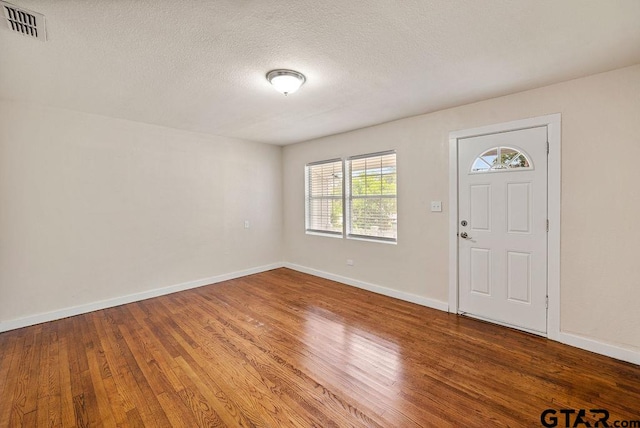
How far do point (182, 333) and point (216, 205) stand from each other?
2.27 m

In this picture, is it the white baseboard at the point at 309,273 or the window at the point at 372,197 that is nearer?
the white baseboard at the point at 309,273

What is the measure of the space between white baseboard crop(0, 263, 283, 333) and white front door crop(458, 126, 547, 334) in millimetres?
3642

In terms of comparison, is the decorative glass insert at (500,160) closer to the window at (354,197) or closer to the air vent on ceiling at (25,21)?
the window at (354,197)

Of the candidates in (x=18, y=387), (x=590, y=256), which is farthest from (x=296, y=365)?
(x=590, y=256)

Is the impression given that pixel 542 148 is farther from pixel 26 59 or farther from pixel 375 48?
pixel 26 59

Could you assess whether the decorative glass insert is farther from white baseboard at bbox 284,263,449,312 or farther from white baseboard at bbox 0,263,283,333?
white baseboard at bbox 0,263,283,333

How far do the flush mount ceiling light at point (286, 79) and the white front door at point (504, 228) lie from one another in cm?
202

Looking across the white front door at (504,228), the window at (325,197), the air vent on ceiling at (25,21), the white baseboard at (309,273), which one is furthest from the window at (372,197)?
the air vent on ceiling at (25,21)

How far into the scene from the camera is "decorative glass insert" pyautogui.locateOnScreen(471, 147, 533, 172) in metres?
2.81

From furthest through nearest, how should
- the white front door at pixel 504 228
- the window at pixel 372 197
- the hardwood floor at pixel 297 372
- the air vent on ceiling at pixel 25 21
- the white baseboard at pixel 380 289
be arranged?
1. the window at pixel 372 197
2. the white baseboard at pixel 380 289
3. the white front door at pixel 504 228
4. the hardwood floor at pixel 297 372
5. the air vent on ceiling at pixel 25 21

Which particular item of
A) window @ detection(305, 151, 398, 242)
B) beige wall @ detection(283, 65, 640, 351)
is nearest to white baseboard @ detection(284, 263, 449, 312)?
beige wall @ detection(283, 65, 640, 351)

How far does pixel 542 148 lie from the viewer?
8.80 feet

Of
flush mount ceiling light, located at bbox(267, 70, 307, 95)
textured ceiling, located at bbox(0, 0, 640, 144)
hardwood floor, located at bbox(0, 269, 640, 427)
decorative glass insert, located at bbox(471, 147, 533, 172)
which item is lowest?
hardwood floor, located at bbox(0, 269, 640, 427)

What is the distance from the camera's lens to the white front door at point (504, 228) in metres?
2.73
